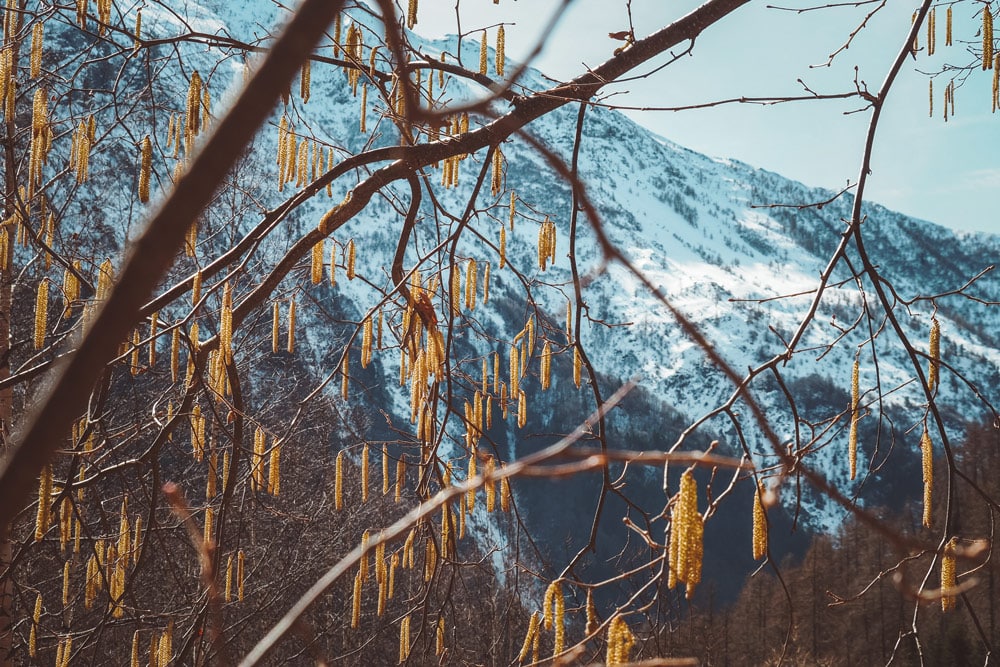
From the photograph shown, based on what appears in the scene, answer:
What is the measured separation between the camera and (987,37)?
2.65m

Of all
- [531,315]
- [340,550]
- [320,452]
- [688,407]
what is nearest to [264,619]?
[340,550]

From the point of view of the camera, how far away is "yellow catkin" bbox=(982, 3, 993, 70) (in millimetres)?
2664

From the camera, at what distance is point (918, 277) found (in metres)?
145

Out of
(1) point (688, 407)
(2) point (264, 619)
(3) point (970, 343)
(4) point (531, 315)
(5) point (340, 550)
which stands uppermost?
(3) point (970, 343)

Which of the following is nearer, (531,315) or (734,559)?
(531,315)

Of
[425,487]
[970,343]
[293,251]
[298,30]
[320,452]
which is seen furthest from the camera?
[970,343]

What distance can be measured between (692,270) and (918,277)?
54.5 m

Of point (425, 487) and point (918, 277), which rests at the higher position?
point (918, 277)

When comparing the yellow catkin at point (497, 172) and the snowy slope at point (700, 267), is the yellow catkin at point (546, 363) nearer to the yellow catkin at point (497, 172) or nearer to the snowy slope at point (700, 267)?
the yellow catkin at point (497, 172)

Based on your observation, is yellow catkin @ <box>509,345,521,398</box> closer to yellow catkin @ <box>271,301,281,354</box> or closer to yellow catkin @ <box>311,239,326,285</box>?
yellow catkin @ <box>311,239,326,285</box>

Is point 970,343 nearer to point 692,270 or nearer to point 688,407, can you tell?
point 692,270

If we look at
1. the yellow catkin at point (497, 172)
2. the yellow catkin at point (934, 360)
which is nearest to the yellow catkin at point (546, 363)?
the yellow catkin at point (497, 172)

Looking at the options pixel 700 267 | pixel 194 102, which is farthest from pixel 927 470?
pixel 700 267

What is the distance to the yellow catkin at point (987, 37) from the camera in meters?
2.66
